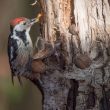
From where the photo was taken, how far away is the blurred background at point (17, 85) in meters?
7.99

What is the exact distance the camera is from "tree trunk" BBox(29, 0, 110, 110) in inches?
159

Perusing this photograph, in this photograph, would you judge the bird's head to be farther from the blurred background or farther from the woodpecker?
the blurred background

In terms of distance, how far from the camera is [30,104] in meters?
8.11

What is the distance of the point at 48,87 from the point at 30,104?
3.98m

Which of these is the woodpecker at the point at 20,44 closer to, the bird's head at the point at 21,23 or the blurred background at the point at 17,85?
the bird's head at the point at 21,23

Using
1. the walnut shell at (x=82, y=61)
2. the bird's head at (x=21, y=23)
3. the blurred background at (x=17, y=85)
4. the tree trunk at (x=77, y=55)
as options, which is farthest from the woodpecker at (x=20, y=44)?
the blurred background at (x=17, y=85)

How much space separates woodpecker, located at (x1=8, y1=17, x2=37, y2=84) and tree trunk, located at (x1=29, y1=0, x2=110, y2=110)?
0.44m

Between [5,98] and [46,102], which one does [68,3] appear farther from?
[5,98]

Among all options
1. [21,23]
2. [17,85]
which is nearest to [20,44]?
[21,23]

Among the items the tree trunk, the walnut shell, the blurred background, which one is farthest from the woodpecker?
the blurred background

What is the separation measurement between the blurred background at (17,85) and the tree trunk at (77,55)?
12.2 ft

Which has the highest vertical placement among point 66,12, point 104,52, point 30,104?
point 66,12

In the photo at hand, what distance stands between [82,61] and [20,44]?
84 cm

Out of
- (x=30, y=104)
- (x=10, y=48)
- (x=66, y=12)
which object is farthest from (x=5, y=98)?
(x=66, y=12)
